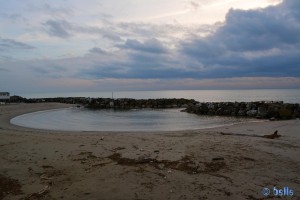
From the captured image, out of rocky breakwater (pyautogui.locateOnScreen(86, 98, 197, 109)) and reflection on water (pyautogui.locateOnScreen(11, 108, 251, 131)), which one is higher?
rocky breakwater (pyautogui.locateOnScreen(86, 98, 197, 109))

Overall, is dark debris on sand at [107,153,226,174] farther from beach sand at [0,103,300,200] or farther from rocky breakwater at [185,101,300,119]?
rocky breakwater at [185,101,300,119]

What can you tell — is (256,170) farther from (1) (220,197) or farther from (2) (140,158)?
(2) (140,158)

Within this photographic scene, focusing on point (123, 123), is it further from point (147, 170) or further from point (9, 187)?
point (9, 187)

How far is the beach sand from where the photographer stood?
5586 millimetres

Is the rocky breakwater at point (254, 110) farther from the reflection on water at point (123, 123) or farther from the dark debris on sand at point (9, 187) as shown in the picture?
the dark debris on sand at point (9, 187)

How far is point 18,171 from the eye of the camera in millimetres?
6918

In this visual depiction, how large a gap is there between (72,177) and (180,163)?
8.53ft

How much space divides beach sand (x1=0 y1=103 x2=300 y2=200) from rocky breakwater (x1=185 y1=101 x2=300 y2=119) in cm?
1349

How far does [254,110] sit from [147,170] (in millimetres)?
20689

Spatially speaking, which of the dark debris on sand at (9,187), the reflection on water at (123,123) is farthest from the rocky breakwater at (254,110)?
the dark debris on sand at (9,187)

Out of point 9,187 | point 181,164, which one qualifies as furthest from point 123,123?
point 9,187

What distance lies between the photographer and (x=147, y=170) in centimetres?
686

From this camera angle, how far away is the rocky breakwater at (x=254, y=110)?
2266cm

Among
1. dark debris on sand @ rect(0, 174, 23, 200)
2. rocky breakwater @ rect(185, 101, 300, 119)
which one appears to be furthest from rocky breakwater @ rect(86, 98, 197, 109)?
dark debris on sand @ rect(0, 174, 23, 200)
